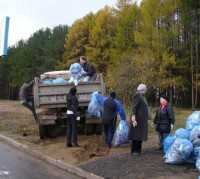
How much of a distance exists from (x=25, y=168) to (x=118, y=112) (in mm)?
3451

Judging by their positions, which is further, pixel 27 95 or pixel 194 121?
pixel 27 95

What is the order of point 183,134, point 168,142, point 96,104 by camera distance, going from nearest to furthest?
point 183,134, point 168,142, point 96,104

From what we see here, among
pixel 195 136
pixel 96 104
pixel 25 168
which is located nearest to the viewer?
pixel 195 136

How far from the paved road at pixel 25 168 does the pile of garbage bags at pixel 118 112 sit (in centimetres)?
222

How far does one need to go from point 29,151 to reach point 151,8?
3435 centimetres

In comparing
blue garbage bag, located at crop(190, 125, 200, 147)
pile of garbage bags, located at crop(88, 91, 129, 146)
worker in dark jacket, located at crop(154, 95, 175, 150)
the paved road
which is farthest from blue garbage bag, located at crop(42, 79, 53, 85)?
blue garbage bag, located at crop(190, 125, 200, 147)

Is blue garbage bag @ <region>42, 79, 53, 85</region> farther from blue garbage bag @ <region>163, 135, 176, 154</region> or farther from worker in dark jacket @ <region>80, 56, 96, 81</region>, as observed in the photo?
blue garbage bag @ <region>163, 135, 176, 154</region>

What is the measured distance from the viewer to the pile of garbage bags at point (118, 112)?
14969mm

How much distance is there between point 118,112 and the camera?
15.2 meters

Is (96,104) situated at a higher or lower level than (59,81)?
lower

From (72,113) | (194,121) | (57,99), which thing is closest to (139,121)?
(194,121)

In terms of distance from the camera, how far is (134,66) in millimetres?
31906

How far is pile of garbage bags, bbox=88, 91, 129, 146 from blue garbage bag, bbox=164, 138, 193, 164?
3.66 metres

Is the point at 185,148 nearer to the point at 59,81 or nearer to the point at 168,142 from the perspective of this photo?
the point at 168,142
